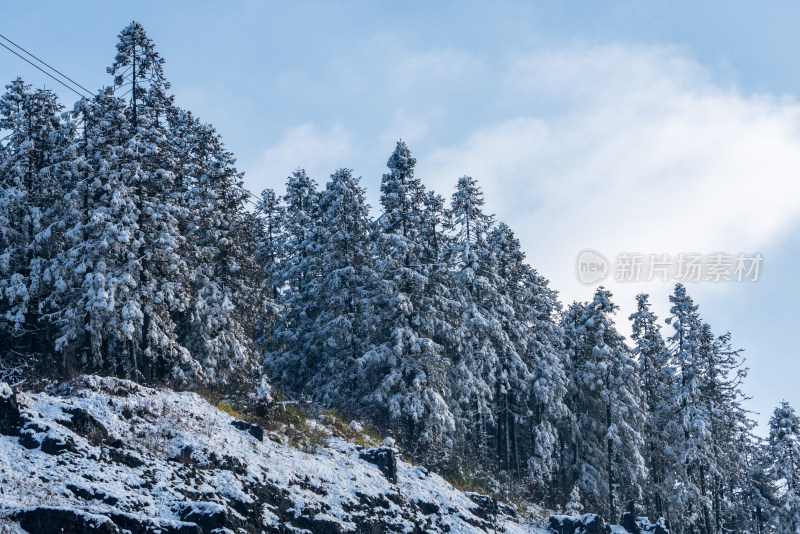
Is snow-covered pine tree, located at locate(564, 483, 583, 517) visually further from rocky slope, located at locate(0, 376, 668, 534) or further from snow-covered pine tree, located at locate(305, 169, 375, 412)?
snow-covered pine tree, located at locate(305, 169, 375, 412)

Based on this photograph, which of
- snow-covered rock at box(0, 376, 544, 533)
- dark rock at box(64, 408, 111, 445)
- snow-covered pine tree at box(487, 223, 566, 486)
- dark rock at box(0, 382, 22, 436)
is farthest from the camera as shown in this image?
snow-covered pine tree at box(487, 223, 566, 486)

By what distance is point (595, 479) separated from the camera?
43031mm

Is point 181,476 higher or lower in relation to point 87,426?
lower

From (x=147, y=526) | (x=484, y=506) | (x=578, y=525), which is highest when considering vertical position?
(x=147, y=526)

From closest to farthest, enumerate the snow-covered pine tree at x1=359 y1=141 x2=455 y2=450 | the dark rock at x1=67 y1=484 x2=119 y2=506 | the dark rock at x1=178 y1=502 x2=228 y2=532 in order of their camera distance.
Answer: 1. the dark rock at x1=67 y1=484 x2=119 y2=506
2. the dark rock at x1=178 y1=502 x2=228 y2=532
3. the snow-covered pine tree at x1=359 y1=141 x2=455 y2=450

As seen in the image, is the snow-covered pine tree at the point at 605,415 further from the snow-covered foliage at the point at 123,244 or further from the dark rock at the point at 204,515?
the dark rock at the point at 204,515

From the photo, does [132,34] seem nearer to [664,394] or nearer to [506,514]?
[506,514]

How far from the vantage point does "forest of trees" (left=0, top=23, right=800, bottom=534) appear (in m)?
28.2

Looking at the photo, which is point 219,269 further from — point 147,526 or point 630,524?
point 630,524

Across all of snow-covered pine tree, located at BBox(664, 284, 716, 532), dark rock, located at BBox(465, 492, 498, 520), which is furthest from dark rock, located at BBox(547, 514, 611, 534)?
snow-covered pine tree, located at BBox(664, 284, 716, 532)

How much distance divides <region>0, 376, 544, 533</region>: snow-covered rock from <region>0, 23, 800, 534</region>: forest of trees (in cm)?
461

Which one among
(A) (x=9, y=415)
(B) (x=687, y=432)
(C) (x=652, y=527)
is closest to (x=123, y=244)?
(A) (x=9, y=415)

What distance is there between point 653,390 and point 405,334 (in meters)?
24.6

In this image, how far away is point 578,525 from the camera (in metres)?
31.0
